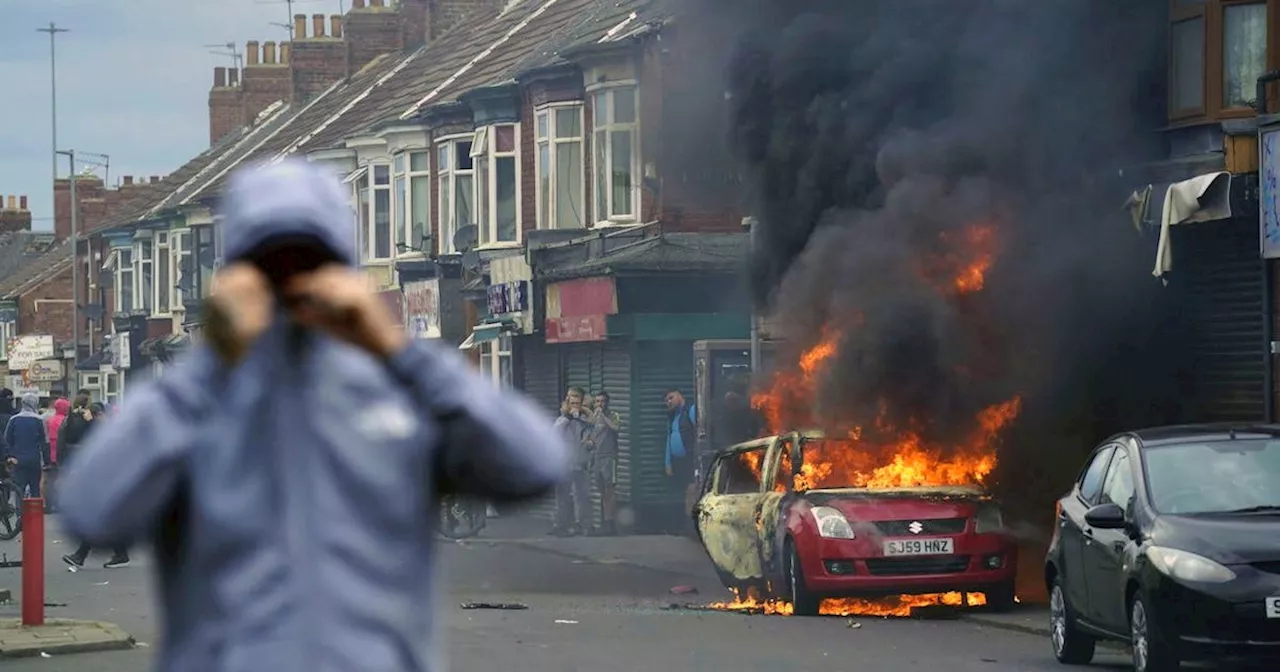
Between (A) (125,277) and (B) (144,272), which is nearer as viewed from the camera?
(B) (144,272)

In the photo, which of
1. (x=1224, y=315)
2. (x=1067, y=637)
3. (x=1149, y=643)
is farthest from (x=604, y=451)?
(x=1149, y=643)

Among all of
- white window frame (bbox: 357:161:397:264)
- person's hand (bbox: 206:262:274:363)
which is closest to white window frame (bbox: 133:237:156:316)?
white window frame (bbox: 357:161:397:264)

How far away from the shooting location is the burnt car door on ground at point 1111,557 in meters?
12.2

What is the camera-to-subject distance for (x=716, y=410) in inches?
1081

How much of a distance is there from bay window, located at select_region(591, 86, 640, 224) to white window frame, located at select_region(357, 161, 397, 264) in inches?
439

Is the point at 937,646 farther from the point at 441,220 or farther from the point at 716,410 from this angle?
the point at 441,220

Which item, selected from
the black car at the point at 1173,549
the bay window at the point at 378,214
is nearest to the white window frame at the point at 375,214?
the bay window at the point at 378,214

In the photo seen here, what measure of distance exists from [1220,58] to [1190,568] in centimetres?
1023

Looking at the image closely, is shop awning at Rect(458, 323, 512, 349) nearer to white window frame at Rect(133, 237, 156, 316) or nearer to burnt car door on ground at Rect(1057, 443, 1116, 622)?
burnt car door on ground at Rect(1057, 443, 1116, 622)

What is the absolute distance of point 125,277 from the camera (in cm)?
7112

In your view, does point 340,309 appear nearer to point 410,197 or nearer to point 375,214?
point 410,197

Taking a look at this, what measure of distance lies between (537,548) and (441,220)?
15.9 meters

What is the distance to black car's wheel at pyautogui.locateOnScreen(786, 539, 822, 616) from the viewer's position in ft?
54.0

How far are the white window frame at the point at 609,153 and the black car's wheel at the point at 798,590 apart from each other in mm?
16333
